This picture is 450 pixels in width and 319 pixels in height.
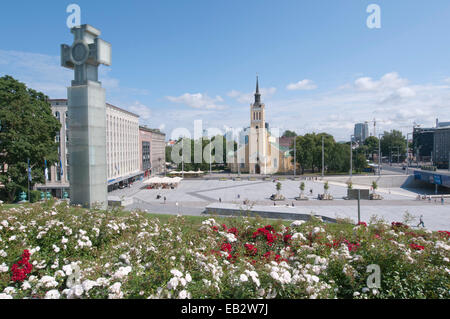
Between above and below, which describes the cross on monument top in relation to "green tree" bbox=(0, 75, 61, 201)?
above

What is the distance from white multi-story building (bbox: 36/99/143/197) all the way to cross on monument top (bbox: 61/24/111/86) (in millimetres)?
17877

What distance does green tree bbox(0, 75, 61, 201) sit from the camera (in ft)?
83.7

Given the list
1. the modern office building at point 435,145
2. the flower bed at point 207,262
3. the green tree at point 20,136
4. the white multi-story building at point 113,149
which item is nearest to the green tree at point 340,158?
the modern office building at point 435,145

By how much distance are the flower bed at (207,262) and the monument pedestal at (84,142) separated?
305 inches

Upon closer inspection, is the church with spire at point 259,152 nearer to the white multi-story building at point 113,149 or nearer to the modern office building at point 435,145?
the white multi-story building at point 113,149

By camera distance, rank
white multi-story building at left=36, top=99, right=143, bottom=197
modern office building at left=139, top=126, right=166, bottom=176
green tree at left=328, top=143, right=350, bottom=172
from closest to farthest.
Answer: white multi-story building at left=36, top=99, right=143, bottom=197 < green tree at left=328, top=143, right=350, bottom=172 < modern office building at left=139, top=126, right=166, bottom=176

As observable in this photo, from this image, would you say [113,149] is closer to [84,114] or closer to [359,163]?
[84,114]

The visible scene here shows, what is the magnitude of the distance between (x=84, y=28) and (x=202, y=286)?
17.9m

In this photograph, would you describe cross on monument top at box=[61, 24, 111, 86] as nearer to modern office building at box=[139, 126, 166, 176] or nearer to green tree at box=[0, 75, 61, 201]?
green tree at box=[0, 75, 61, 201]

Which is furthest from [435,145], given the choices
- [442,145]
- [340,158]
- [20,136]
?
[20,136]

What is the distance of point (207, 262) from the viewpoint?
20.0 feet

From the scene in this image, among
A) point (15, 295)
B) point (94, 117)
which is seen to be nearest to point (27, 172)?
point (94, 117)

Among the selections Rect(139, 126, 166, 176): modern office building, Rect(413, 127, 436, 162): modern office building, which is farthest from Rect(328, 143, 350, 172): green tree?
Rect(413, 127, 436, 162): modern office building
